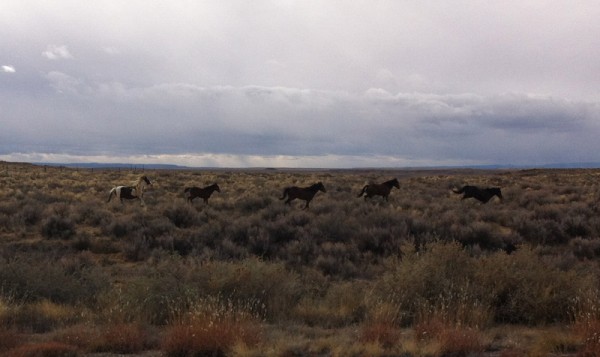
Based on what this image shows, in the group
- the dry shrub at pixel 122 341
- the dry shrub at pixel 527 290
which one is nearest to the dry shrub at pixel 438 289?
the dry shrub at pixel 527 290

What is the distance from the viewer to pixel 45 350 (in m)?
5.71

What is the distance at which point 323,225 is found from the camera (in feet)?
53.1

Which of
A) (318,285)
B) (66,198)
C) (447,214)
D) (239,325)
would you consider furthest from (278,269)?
(66,198)

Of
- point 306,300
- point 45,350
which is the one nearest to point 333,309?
point 306,300

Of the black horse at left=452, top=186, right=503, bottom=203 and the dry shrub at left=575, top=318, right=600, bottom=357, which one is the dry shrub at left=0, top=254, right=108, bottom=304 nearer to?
the dry shrub at left=575, top=318, right=600, bottom=357

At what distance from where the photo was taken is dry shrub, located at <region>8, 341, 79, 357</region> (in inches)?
220

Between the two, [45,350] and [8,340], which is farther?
[8,340]

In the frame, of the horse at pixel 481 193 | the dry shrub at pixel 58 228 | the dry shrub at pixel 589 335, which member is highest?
the horse at pixel 481 193

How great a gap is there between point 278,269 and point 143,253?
5.97 metres

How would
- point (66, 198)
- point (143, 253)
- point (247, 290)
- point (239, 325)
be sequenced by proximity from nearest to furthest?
1. point (239, 325)
2. point (247, 290)
3. point (143, 253)
4. point (66, 198)

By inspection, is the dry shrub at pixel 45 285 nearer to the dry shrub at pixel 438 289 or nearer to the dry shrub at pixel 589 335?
the dry shrub at pixel 438 289

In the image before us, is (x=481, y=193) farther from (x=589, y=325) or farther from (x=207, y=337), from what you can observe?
(x=207, y=337)

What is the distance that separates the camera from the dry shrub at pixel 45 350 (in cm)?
559

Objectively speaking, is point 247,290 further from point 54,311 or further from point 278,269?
point 54,311
